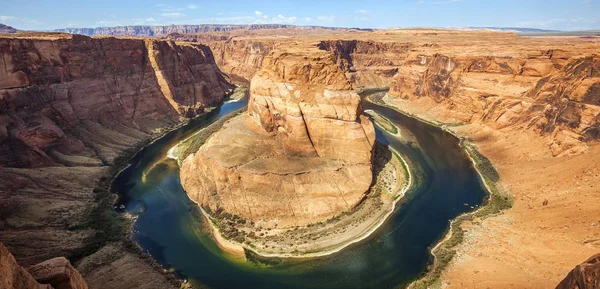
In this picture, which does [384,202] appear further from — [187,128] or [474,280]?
[187,128]

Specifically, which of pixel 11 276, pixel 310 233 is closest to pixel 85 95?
pixel 310 233

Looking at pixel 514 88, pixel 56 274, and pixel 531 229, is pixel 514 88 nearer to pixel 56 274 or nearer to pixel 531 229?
pixel 531 229

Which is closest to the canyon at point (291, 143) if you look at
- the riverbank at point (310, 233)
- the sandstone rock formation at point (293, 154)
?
the sandstone rock formation at point (293, 154)

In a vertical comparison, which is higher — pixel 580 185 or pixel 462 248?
pixel 580 185

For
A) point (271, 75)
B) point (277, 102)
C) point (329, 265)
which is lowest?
point (329, 265)

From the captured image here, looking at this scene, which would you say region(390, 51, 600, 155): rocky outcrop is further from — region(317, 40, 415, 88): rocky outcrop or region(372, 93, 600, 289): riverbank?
region(317, 40, 415, 88): rocky outcrop

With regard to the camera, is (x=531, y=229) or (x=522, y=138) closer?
(x=531, y=229)

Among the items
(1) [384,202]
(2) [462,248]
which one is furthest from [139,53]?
(2) [462,248]
